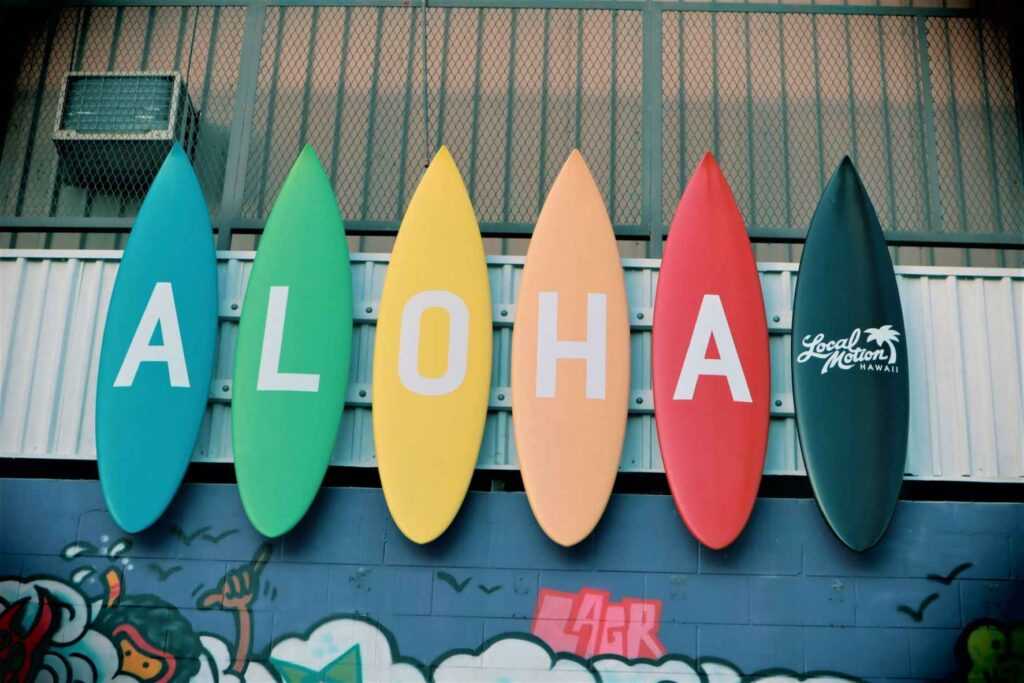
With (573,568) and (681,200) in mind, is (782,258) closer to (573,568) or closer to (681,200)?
(681,200)

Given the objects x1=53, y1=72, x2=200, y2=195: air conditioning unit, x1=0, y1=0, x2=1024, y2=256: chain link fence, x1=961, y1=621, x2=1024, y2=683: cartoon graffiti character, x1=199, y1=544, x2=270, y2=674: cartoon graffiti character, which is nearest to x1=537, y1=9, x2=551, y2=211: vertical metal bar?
x1=0, y1=0, x2=1024, y2=256: chain link fence

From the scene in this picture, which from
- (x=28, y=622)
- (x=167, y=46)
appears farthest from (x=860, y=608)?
(x=167, y=46)

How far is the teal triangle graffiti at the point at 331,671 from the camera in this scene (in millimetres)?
5520

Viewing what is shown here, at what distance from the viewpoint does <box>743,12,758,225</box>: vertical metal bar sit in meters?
6.80

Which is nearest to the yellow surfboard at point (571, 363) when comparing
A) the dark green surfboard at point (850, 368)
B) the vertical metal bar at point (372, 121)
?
the dark green surfboard at point (850, 368)

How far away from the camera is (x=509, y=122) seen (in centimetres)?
701

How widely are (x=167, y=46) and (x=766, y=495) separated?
190 inches

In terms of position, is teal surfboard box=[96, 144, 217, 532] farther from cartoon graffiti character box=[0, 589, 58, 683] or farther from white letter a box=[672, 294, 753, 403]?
white letter a box=[672, 294, 753, 403]

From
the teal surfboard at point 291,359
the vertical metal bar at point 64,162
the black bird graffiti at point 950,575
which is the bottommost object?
the black bird graffiti at point 950,575

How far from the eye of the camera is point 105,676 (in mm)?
5586

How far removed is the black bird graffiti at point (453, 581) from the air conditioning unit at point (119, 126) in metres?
3.23

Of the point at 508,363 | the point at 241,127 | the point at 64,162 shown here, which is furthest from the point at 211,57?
the point at 508,363

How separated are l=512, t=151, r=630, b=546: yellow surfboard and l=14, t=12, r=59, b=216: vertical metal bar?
3379 millimetres

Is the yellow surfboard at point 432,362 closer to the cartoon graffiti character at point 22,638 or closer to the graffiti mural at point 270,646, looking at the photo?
the graffiti mural at point 270,646
